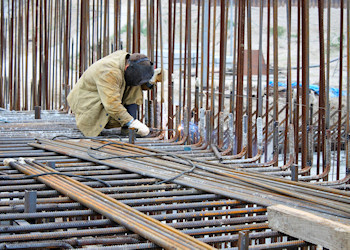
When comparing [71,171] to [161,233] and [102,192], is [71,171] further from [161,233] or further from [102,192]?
[161,233]

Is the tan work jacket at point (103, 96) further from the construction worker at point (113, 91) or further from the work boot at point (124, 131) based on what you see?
the work boot at point (124, 131)

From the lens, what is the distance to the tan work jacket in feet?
19.4

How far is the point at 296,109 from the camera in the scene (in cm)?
513

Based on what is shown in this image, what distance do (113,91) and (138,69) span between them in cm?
37

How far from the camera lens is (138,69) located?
6012 mm

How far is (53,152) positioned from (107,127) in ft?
6.21

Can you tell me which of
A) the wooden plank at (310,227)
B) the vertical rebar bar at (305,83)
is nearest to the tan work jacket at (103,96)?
the vertical rebar bar at (305,83)

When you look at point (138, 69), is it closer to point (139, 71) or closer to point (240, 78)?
point (139, 71)

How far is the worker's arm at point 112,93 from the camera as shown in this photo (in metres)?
5.89

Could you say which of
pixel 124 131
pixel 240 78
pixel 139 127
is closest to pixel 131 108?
pixel 124 131

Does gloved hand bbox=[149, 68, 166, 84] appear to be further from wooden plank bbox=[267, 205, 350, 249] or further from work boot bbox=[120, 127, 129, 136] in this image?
wooden plank bbox=[267, 205, 350, 249]

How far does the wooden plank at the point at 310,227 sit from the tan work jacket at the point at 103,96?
3512 millimetres

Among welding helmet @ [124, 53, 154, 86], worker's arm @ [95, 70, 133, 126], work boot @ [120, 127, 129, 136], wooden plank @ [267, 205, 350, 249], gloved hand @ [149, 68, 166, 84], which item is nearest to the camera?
wooden plank @ [267, 205, 350, 249]

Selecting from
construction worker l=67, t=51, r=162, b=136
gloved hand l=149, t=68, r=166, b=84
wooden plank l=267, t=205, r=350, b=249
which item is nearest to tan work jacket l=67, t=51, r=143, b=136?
construction worker l=67, t=51, r=162, b=136
